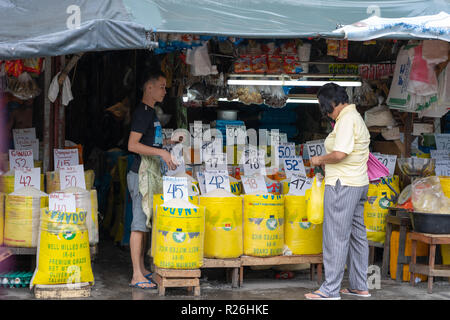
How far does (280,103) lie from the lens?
27.3 ft

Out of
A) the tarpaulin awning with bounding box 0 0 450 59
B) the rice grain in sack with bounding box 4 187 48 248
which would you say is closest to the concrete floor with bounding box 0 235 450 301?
the rice grain in sack with bounding box 4 187 48 248

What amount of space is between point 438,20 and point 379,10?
2.27ft

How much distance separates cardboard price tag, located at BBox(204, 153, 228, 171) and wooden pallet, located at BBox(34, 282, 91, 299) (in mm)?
2016

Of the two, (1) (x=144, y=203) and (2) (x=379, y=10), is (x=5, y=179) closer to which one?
(1) (x=144, y=203)

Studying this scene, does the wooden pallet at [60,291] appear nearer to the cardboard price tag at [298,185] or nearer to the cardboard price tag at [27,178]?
the cardboard price tag at [27,178]

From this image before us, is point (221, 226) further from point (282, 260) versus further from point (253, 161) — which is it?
point (253, 161)


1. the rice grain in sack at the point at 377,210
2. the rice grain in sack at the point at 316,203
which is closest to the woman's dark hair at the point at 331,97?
the rice grain in sack at the point at 316,203

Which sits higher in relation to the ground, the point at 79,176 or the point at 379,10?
the point at 379,10

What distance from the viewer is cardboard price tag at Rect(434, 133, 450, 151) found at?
8.19m

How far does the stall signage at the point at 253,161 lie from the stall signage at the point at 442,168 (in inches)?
82.7

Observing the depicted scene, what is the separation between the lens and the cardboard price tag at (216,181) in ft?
21.9

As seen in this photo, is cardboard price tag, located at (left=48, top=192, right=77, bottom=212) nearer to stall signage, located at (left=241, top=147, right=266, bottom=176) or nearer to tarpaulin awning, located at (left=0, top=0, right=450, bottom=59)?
tarpaulin awning, located at (left=0, top=0, right=450, bottom=59)

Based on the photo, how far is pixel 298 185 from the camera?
682 centimetres
